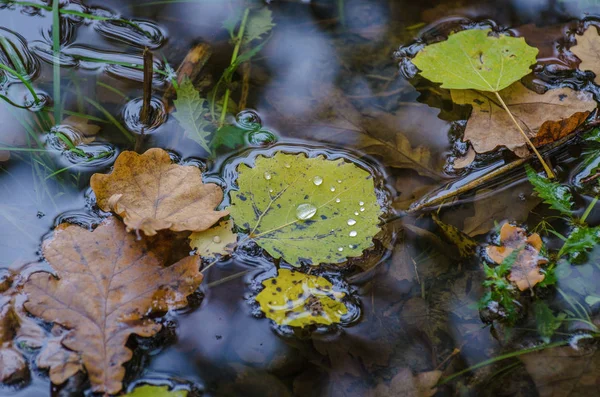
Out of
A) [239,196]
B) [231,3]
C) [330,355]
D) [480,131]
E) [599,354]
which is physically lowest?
[330,355]

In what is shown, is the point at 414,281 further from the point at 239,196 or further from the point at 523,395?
the point at 239,196

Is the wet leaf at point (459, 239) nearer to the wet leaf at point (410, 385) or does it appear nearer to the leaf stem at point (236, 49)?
the wet leaf at point (410, 385)

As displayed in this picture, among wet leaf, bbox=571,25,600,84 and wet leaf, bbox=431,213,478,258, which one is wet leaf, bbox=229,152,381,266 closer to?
wet leaf, bbox=431,213,478,258

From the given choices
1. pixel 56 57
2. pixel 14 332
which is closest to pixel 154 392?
pixel 14 332

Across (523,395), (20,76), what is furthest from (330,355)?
(20,76)

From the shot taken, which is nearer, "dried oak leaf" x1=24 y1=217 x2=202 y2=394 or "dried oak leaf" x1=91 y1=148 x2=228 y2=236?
"dried oak leaf" x1=24 y1=217 x2=202 y2=394

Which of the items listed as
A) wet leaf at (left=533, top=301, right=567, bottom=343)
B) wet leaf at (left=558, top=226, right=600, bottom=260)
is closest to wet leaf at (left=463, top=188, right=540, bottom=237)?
wet leaf at (left=558, top=226, right=600, bottom=260)
